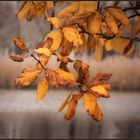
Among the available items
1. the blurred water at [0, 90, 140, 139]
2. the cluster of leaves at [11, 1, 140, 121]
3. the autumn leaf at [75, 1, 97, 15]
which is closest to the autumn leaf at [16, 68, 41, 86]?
the cluster of leaves at [11, 1, 140, 121]

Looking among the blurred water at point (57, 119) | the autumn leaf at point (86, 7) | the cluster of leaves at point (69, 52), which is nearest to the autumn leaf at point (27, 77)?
the cluster of leaves at point (69, 52)

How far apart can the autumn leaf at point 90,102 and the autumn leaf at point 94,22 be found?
95 millimetres

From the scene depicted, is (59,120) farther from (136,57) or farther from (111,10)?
(111,10)

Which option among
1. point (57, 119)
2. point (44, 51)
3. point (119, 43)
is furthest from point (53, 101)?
point (44, 51)

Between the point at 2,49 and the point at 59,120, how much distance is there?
2.76ft

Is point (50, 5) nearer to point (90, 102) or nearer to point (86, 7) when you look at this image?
point (86, 7)

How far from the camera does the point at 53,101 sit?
3.46m

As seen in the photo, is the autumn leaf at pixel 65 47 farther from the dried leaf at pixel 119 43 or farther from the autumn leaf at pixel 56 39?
the dried leaf at pixel 119 43

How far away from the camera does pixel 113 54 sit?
352cm

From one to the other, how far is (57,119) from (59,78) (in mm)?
2686

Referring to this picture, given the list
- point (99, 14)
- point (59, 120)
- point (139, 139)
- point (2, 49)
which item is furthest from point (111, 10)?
point (2, 49)

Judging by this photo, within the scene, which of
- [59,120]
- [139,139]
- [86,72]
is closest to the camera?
[86,72]

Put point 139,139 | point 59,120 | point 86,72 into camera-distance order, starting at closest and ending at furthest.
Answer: point 86,72 → point 139,139 → point 59,120

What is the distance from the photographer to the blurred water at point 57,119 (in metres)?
2.84
